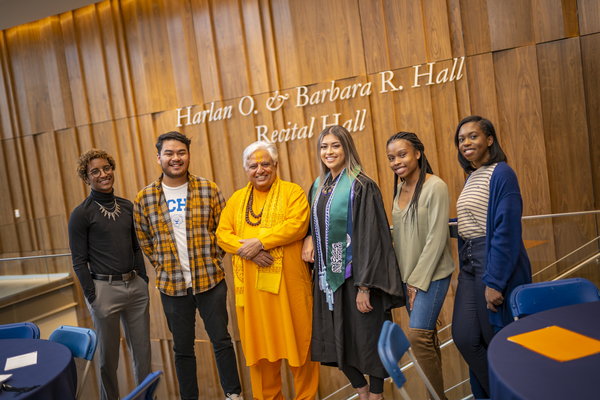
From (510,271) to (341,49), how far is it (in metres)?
3.68

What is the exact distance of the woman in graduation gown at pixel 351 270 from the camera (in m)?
2.43

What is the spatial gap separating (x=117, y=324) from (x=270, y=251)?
4.40ft

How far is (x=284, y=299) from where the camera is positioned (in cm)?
267

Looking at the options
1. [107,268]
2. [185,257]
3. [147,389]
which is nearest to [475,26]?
[185,257]

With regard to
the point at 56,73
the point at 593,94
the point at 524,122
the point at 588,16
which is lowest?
the point at 524,122

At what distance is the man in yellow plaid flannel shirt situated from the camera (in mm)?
2898

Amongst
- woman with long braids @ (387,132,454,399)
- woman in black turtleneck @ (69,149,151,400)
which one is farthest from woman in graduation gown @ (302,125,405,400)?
woman in black turtleneck @ (69,149,151,400)

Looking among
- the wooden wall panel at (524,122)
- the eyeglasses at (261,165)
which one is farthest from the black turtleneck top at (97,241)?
the wooden wall panel at (524,122)

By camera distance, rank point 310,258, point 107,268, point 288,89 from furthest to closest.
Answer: point 288,89
point 107,268
point 310,258

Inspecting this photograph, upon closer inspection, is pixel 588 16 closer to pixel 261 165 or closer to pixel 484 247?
pixel 484 247

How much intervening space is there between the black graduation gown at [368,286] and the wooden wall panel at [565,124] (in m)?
3.17

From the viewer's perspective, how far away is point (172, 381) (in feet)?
12.9

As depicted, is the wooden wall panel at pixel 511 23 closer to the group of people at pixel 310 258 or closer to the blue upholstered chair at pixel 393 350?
the group of people at pixel 310 258

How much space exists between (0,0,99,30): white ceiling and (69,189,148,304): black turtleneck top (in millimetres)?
3793
